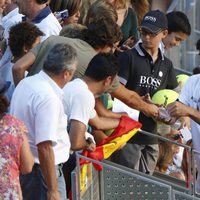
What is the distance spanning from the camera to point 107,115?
8.89 m

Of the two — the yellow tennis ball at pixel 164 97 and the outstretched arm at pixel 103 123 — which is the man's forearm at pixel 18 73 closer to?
the outstretched arm at pixel 103 123

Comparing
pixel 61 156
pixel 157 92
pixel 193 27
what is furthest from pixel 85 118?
pixel 193 27

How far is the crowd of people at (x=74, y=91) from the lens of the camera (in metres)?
7.59

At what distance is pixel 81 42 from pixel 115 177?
120cm

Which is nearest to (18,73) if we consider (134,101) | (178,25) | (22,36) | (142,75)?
(22,36)

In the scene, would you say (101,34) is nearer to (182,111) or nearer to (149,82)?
(149,82)

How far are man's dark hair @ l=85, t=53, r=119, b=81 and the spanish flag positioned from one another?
0.63m

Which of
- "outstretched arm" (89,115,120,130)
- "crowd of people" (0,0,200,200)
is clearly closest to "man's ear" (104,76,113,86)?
"crowd of people" (0,0,200,200)

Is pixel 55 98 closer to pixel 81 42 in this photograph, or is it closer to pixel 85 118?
pixel 85 118

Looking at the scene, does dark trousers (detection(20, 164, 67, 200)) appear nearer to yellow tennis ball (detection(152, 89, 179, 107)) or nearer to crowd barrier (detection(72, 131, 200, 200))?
crowd barrier (detection(72, 131, 200, 200))

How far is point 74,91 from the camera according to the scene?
8.12m

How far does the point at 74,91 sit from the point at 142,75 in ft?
5.60

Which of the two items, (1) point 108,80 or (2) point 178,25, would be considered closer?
(1) point 108,80

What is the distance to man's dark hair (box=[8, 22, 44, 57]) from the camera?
8930mm
